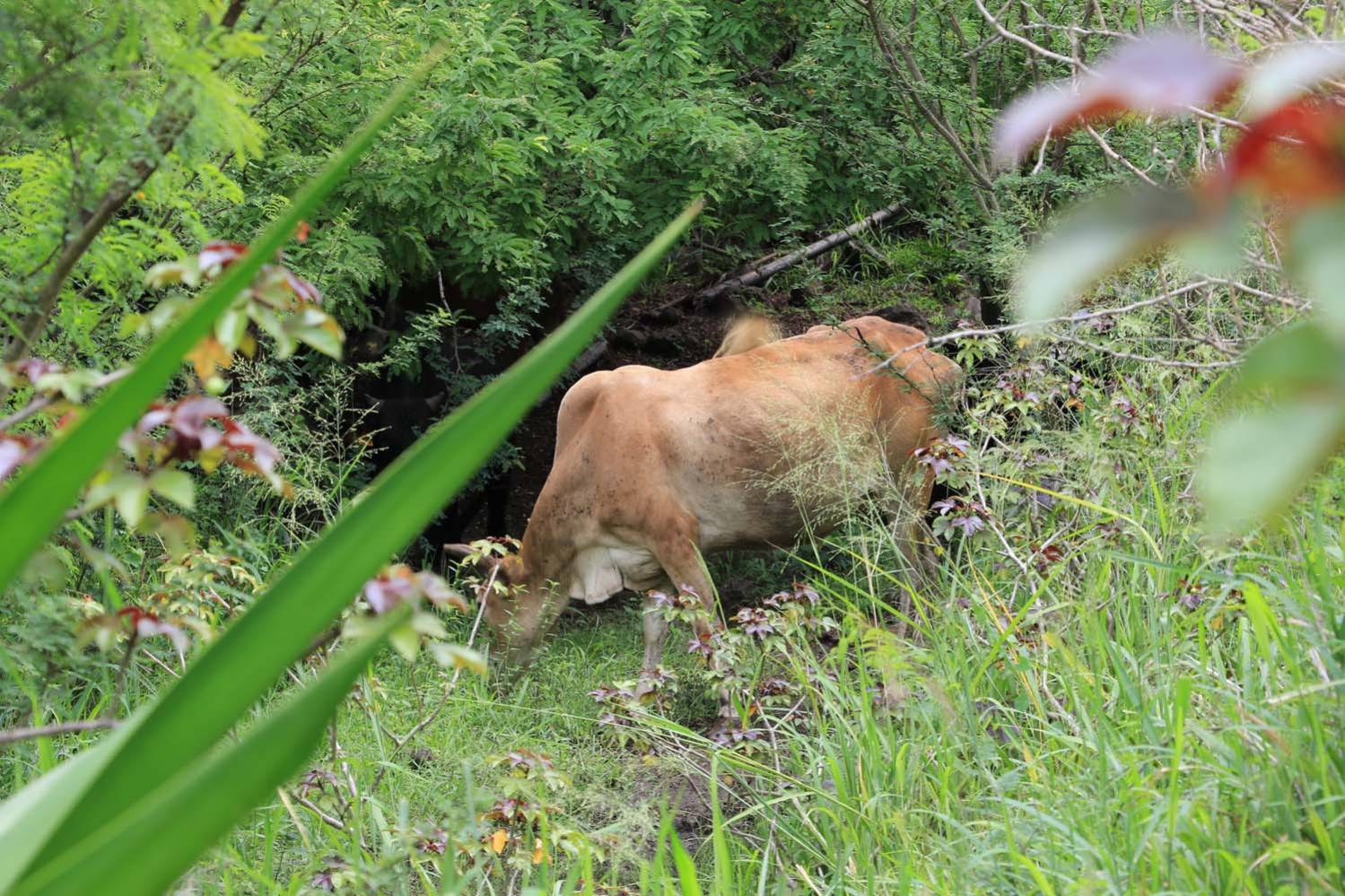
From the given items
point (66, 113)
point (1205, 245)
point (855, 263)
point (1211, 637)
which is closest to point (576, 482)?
point (855, 263)

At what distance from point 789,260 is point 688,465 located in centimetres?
189

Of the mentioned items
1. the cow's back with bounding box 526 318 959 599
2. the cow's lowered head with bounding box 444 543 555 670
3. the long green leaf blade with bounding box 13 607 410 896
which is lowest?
the cow's lowered head with bounding box 444 543 555 670

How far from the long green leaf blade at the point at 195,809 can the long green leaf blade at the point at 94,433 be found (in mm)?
268

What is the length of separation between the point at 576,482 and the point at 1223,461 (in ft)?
19.5

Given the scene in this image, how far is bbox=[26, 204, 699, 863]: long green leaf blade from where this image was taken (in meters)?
1.06

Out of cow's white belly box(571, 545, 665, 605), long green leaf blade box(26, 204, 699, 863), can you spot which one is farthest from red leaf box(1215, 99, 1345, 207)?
cow's white belly box(571, 545, 665, 605)

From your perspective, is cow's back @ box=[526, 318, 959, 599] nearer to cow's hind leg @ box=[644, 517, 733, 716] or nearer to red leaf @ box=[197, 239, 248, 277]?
cow's hind leg @ box=[644, 517, 733, 716]

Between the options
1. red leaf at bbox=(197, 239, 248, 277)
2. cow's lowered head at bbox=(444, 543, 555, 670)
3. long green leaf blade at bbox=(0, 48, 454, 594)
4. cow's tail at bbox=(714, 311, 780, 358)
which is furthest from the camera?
cow's tail at bbox=(714, 311, 780, 358)

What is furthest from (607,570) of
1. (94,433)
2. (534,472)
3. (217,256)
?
(94,433)

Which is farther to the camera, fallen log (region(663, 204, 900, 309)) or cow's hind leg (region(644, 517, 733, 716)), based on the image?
fallen log (region(663, 204, 900, 309))

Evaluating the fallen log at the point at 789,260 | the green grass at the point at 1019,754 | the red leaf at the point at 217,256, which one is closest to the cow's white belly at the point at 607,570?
the green grass at the point at 1019,754

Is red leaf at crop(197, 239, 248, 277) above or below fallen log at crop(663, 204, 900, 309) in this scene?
above

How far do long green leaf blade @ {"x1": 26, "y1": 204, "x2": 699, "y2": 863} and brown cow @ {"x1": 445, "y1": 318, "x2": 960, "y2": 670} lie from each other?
192 inches

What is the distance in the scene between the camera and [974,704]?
350cm
